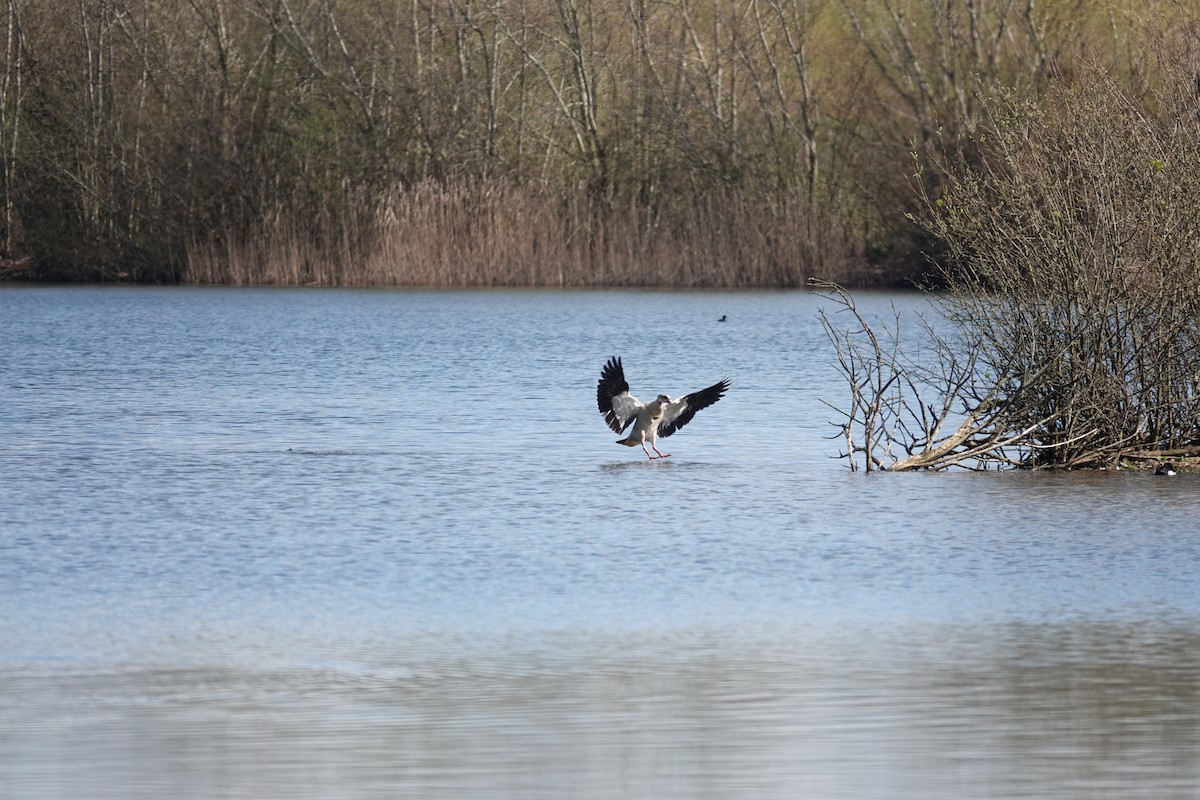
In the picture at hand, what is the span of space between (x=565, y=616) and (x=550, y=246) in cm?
3001

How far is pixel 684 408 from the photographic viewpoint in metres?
12.3

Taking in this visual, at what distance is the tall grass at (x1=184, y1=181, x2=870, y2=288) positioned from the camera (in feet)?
A: 120

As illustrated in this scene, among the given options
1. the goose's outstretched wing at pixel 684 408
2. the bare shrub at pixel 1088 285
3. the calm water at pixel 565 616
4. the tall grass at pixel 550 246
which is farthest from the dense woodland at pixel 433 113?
the bare shrub at pixel 1088 285

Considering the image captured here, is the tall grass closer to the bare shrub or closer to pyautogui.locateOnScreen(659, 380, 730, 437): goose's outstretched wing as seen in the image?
pyautogui.locateOnScreen(659, 380, 730, 437): goose's outstretched wing

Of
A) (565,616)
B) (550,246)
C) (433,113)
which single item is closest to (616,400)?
(565,616)

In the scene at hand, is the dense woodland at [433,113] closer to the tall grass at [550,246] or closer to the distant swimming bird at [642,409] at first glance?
the tall grass at [550,246]

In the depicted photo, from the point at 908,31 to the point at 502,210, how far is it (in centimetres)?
1118

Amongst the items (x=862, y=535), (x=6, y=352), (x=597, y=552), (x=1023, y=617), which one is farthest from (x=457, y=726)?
(x=6, y=352)

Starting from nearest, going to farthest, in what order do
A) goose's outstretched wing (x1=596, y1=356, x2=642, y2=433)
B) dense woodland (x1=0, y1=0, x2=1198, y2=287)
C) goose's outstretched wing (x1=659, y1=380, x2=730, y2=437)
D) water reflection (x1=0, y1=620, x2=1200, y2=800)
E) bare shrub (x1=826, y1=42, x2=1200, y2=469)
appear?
water reflection (x1=0, y1=620, x2=1200, y2=800) → bare shrub (x1=826, y1=42, x2=1200, y2=469) → goose's outstretched wing (x1=659, y1=380, x2=730, y2=437) → goose's outstretched wing (x1=596, y1=356, x2=642, y2=433) → dense woodland (x1=0, y1=0, x2=1198, y2=287)

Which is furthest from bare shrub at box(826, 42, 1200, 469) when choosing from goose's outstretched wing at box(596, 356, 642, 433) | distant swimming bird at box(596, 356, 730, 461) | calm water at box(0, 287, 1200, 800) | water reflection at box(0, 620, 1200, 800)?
water reflection at box(0, 620, 1200, 800)

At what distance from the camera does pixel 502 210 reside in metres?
36.9

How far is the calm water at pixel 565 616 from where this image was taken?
503cm

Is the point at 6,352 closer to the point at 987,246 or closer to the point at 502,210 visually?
the point at 987,246

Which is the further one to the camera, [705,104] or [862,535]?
[705,104]
